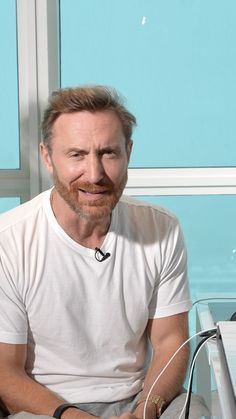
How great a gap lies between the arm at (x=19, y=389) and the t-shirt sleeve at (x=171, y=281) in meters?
0.35

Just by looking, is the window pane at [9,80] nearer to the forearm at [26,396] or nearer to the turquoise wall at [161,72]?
the turquoise wall at [161,72]

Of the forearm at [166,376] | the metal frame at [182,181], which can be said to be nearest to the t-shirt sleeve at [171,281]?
the forearm at [166,376]

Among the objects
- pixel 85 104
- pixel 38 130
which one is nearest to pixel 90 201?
pixel 85 104

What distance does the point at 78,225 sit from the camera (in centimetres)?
193

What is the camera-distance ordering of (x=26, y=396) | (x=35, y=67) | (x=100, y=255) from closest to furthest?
(x=26, y=396) → (x=100, y=255) → (x=35, y=67)

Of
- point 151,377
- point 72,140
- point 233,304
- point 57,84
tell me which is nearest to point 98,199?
point 72,140

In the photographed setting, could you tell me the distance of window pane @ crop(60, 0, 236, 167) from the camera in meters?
2.91

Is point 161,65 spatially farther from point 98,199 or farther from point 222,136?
point 98,199

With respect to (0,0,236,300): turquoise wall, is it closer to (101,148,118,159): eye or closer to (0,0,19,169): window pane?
(0,0,19,169): window pane

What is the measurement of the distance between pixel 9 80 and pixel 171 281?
1.28 meters

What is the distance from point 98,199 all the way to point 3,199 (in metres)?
1.15

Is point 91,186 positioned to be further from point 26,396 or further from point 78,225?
point 26,396

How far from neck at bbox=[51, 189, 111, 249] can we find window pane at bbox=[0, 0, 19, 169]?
40.3 inches

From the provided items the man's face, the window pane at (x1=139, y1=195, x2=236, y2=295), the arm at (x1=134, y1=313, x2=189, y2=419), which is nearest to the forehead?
the man's face
